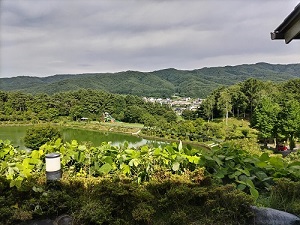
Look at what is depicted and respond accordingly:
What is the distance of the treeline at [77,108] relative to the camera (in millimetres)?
41188

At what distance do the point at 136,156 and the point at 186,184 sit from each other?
21.2 inches

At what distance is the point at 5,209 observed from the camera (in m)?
1.82

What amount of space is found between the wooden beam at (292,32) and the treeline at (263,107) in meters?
18.0

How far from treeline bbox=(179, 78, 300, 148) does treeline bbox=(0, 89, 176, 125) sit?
262 inches

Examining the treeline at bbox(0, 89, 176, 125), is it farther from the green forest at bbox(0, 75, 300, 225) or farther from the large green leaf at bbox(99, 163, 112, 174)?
the large green leaf at bbox(99, 163, 112, 174)

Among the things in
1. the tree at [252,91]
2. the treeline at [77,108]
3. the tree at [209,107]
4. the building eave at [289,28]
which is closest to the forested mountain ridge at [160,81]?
the treeline at [77,108]

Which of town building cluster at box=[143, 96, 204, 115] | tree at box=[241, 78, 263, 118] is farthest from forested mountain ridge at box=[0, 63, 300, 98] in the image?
tree at box=[241, 78, 263, 118]

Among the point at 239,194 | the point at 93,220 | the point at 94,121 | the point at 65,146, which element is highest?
the point at 65,146

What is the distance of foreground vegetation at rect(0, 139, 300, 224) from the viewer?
71.0 inches

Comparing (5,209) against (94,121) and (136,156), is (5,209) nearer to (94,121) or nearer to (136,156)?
(136,156)

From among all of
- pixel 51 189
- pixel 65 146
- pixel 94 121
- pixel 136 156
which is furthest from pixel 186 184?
pixel 94 121

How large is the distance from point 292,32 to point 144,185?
156cm

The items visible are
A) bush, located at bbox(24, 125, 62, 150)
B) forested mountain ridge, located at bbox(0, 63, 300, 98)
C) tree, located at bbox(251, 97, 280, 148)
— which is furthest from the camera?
forested mountain ridge, located at bbox(0, 63, 300, 98)

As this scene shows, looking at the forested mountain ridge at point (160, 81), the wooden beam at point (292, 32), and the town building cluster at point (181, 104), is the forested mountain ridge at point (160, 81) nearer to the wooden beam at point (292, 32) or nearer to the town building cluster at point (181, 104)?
the town building cluster at point (181, 104)
